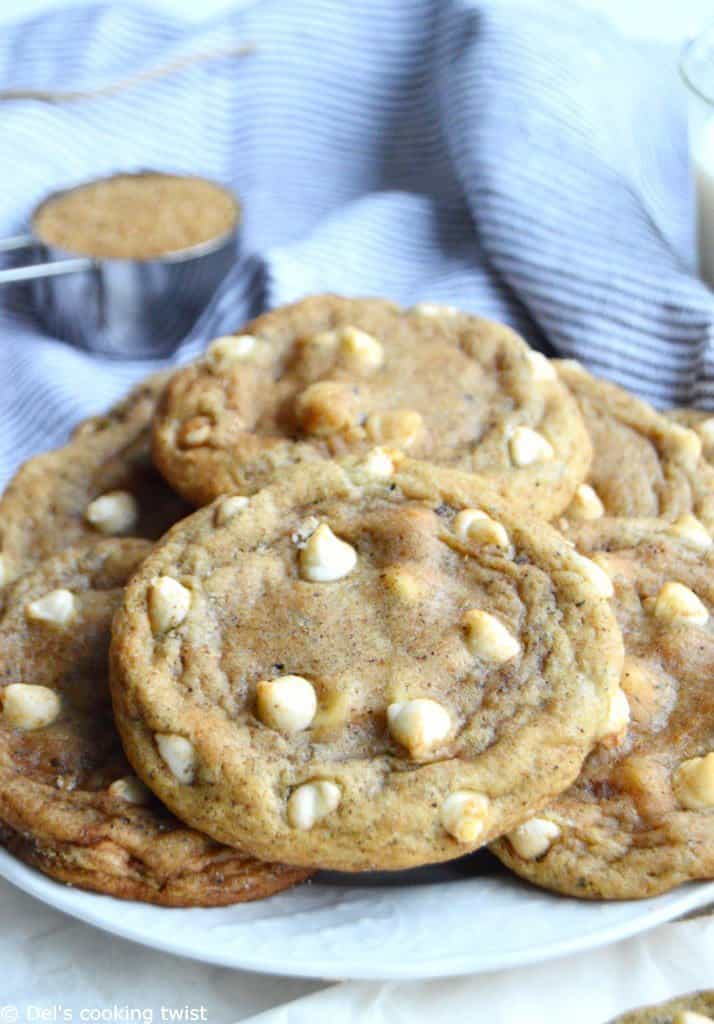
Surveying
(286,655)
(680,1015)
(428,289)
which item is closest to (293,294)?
(428,289)

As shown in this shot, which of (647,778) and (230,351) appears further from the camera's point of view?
(230,351)

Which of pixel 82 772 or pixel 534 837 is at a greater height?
pixel 534 837

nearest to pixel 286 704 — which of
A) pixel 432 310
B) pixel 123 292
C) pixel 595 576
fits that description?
pixel 595 576

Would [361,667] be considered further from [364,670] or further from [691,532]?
Answer: [691,532]

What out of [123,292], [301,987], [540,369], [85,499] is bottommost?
[123,292]

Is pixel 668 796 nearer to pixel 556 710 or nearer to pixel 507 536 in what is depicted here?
pixel 556 710

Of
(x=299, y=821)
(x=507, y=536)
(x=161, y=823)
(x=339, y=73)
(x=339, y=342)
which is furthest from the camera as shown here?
(x=339, y=73)
